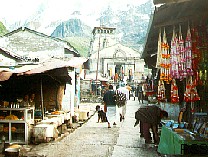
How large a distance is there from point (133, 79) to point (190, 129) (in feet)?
144

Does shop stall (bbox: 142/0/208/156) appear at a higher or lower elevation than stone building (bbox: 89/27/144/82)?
lower

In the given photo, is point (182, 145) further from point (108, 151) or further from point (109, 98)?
point (109, 98)

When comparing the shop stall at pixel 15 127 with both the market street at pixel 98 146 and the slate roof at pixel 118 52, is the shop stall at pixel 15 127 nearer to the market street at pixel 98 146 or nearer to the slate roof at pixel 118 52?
the market street at pixel 98 146

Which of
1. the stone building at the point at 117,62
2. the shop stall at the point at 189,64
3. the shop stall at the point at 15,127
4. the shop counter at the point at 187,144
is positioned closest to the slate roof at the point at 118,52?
the stone building at the point at 117,62

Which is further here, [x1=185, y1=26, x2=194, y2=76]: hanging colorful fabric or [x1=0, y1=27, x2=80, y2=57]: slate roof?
[x1=0, y1=27, x2=80, y2=57]: slate roof

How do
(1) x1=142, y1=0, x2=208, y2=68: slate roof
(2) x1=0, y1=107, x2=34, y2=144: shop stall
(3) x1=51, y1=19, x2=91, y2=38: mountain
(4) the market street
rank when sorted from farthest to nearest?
(3) x1=51, y1=19, x2=91, y2=38: mountain < (2) x1=0, y1=107, x2=34, y2=144: shop stall < (4) the market street < (1) x1=142, y1=0, x2=208, y2=68: slate roof

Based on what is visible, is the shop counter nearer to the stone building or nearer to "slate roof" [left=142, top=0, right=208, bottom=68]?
"slate roof" [left=142, top=0, right=208, bottom=68]

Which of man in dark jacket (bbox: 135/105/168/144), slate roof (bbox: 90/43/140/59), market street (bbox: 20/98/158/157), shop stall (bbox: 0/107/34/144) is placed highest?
slate roof (bbox: 90/43/140/59)

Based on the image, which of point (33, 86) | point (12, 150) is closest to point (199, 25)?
point (12, 150)

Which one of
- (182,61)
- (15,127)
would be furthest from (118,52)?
(182,61)

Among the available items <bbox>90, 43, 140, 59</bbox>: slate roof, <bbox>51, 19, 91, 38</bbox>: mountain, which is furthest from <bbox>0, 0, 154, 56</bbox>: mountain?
<bbox>90, 43, 140, 59</bbox>: slate roof

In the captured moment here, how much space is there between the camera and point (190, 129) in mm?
7320

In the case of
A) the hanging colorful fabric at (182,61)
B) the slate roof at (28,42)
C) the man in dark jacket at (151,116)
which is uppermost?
the slate roof at (28,42)

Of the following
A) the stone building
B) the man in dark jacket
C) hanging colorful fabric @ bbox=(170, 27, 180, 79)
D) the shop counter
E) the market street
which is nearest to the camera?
the shop counter
